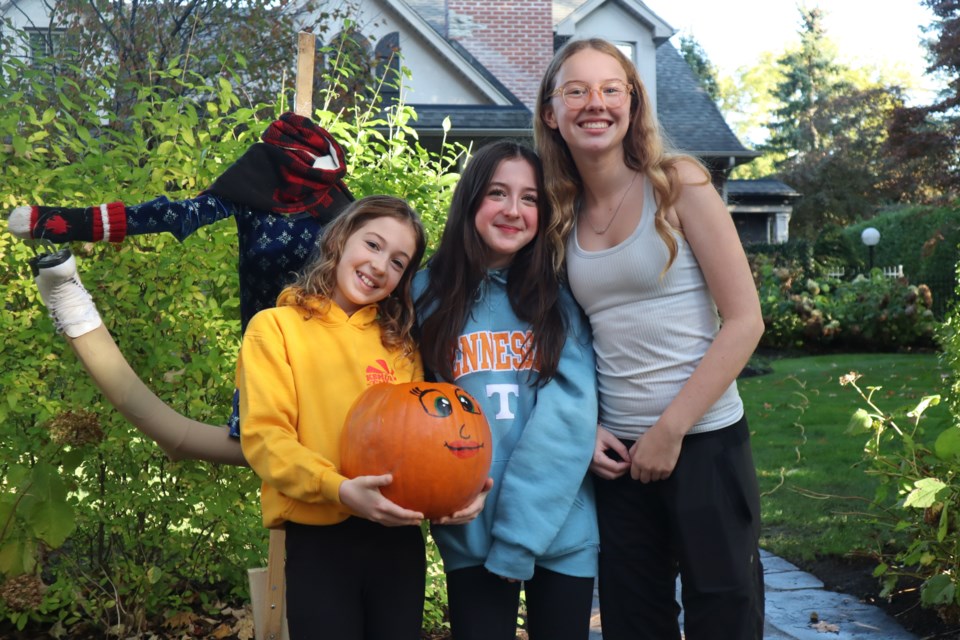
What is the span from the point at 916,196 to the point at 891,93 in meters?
5.62

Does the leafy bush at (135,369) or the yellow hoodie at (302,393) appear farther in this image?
the leafy bush at (135,369)

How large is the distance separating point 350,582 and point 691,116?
21757mm

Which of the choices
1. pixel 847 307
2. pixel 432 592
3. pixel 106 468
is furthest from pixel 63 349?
pixel 847 307

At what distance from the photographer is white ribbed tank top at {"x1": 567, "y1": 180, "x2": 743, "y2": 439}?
8.02 feet

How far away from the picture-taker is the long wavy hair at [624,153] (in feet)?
8.06

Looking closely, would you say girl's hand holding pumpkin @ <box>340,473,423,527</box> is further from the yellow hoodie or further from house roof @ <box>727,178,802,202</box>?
house roof @ <box>727,178,802,202</box>

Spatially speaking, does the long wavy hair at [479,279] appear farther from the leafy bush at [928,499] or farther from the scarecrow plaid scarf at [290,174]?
the leafy bush at [928,499]

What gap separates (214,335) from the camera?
3.45m

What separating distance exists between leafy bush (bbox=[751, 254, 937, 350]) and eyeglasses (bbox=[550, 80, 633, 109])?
41.6 feet

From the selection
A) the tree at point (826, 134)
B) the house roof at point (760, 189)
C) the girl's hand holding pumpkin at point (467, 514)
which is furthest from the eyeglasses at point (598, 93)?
the house roof at point (760, 189)

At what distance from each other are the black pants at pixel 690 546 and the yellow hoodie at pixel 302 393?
715 millimetres

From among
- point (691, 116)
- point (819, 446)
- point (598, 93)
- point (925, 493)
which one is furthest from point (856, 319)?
point (598, 93)

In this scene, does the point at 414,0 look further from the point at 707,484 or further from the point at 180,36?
the point at 707,484

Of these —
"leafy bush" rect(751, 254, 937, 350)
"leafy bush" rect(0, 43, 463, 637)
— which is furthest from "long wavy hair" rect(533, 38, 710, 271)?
"leafy bush" rect(751, 254, 937, 350)
